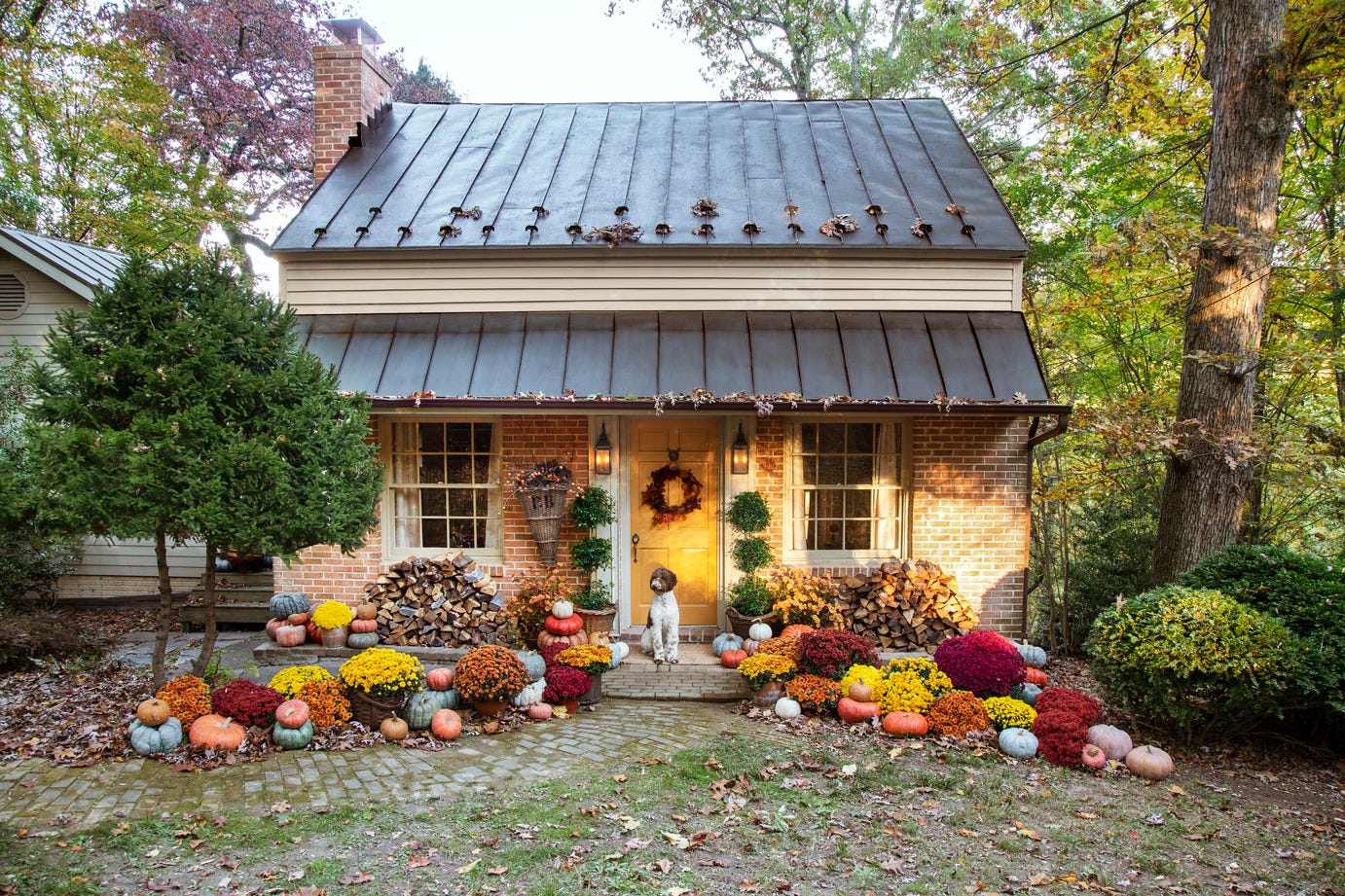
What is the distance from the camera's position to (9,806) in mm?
4336

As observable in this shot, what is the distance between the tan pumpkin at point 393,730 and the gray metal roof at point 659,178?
15.1 feet

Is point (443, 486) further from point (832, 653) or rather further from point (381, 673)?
point (832, 653)

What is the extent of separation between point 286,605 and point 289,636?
51cm

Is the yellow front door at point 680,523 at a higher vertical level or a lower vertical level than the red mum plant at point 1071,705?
higher

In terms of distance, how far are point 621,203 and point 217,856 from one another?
676 cm

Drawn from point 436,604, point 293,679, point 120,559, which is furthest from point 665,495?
point 120,559

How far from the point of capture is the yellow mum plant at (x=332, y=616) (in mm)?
7113

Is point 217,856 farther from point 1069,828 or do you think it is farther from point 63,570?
point 63,570

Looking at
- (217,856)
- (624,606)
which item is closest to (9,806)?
(217,856)

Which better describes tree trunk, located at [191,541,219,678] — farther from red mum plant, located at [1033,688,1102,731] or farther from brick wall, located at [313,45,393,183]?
red mum plant, located at [1033,688,1102,731]

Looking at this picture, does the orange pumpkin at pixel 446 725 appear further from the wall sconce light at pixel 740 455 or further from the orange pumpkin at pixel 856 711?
the wall sconce light at pixel 740 455

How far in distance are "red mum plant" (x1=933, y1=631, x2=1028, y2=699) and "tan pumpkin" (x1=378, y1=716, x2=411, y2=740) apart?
4331 millimetres

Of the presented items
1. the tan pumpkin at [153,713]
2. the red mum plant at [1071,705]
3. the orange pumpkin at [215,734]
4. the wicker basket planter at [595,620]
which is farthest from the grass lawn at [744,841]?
the wicker basket planter at [595,620]

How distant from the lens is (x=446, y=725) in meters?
5.64
